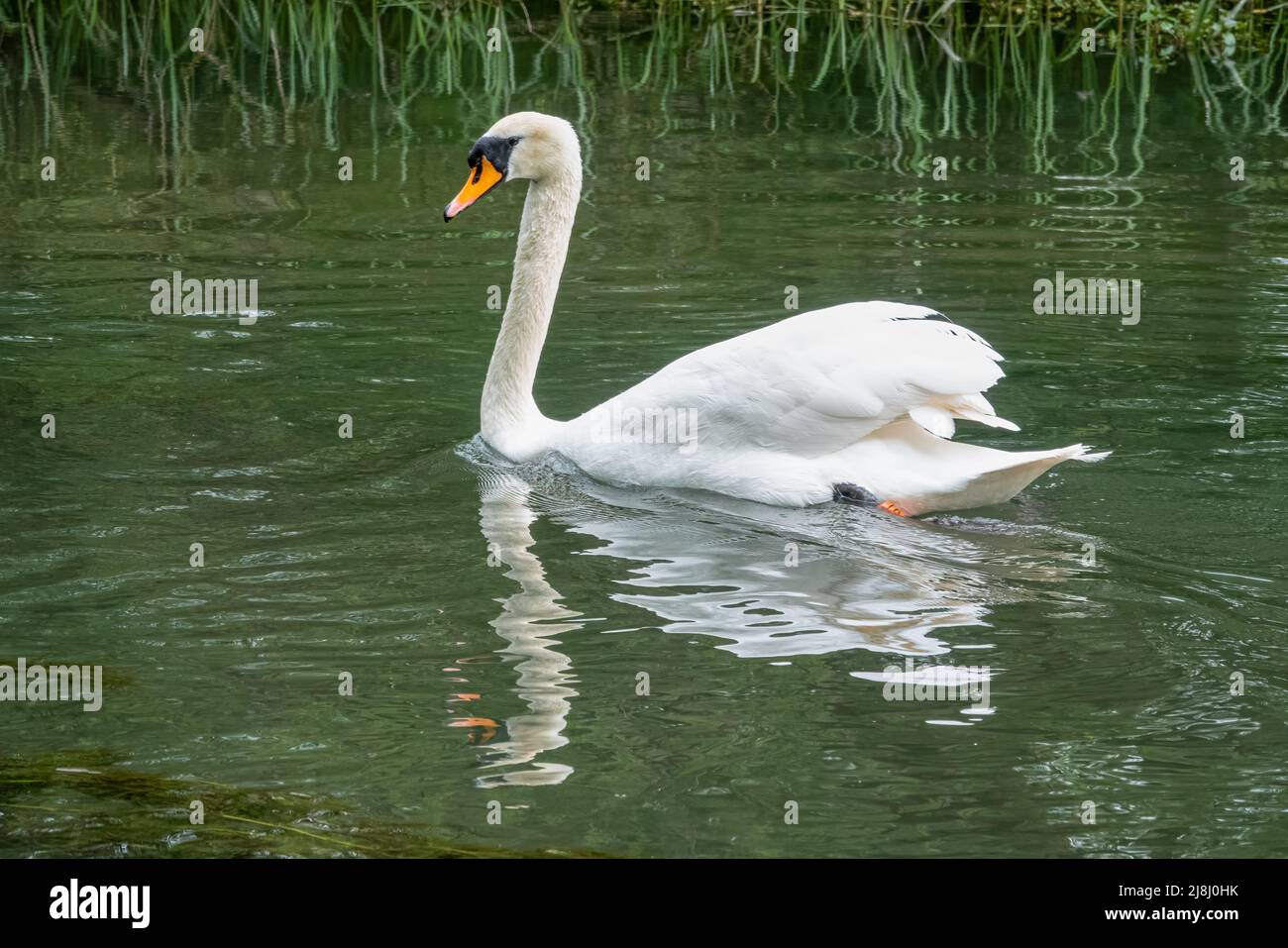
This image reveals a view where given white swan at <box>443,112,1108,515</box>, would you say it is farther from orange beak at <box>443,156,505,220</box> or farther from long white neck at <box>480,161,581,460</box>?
orange beak at <box>443,156,505,220</box>

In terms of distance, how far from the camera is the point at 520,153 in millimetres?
8508

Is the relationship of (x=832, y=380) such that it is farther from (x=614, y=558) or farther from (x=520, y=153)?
(x=520, y=153)

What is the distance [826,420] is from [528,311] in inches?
73.0

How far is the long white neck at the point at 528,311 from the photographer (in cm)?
842

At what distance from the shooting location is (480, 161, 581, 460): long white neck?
8422 mm

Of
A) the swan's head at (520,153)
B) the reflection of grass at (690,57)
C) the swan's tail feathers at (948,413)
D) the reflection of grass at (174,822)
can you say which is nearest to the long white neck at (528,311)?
the swan's head at (520,153)

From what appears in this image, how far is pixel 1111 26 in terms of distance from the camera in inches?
765

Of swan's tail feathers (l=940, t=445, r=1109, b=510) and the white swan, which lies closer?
swan's tail feathers (l=940, t=445, r=1109, b=510)

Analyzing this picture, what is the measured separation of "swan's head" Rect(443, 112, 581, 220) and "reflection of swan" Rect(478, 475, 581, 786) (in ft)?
4.70

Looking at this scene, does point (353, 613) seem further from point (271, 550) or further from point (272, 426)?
point (272, 426)

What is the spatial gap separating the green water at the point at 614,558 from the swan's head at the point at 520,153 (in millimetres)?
1213

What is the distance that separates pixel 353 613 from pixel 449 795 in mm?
1498

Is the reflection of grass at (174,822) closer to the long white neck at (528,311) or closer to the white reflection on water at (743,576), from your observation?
the white reflection on water at (743,576)

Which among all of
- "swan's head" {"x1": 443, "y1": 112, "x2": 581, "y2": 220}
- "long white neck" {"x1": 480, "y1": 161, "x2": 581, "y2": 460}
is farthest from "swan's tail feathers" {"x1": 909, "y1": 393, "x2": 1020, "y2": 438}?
"swan's head" {"x1": 443, "y1": 112, "x2": 581, "y2": 220}
